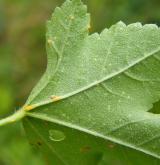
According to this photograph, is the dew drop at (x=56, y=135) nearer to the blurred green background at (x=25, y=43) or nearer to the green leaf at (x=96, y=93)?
the green leaf at (x=96, y=93)

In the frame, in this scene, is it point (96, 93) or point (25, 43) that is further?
point (25, 43)

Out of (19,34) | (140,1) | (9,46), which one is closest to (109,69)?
(140,1)

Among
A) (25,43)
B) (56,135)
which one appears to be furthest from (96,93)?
(25,43)

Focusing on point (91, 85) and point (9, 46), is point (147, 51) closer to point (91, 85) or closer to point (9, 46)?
point (91, 85)

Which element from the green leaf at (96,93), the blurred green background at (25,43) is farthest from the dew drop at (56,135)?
the blurred green background at (25,43)

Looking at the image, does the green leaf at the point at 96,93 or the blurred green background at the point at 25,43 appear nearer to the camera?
the green leaf at the point at 96,93

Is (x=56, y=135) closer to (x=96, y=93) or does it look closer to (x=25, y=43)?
(x=96, y=93)

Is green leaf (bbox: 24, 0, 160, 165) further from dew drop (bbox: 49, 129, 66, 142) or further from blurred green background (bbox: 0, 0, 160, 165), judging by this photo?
blurred green background (bbox: 0, 0, 160, 165)
